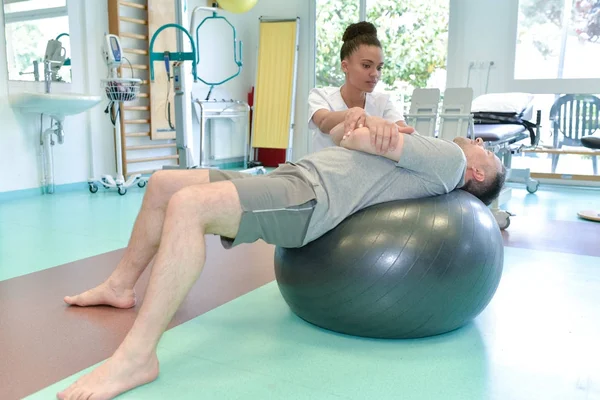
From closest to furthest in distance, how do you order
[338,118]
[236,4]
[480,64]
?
[338,118] → [236,4] → [480,64]

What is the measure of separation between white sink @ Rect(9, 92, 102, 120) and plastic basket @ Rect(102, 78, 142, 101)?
0.61 ft

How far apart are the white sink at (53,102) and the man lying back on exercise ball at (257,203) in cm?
280

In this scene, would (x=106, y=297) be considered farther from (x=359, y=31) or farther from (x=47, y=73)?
(x=47, y=73)

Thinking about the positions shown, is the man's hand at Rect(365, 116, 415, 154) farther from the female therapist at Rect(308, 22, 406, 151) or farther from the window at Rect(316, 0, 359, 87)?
the window at Rect(316, 0, 359, 87)

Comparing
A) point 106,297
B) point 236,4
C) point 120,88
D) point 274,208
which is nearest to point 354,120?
point 274,208

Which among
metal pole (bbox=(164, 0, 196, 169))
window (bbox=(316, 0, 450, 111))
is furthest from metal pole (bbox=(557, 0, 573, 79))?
metal pole (bbox=(164, 0, 196, 169))

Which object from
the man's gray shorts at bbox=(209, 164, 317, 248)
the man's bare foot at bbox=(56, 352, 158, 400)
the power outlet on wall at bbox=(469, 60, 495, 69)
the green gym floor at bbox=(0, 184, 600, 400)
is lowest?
the green gym floor at bbox=(0, 184, 600, 400)

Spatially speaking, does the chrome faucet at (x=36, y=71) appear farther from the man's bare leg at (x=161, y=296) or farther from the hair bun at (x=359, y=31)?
the man's bare leg at (x=161, y=296)

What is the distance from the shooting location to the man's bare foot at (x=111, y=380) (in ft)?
4.61

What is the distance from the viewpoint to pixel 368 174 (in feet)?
5.84

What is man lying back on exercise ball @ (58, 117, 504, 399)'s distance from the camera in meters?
1.46

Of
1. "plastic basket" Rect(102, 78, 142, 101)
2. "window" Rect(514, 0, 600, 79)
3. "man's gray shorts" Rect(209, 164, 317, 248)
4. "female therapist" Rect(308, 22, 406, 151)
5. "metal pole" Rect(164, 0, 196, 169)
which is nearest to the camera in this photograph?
"man's gray shorts" Rect(209, 164, 317, 248)

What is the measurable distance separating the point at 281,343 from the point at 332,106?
1181 mm

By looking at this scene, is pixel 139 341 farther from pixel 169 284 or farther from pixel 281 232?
pixel 281 232
